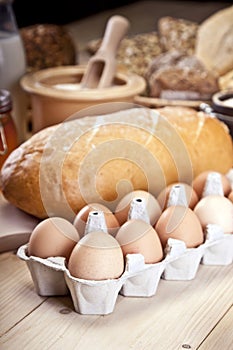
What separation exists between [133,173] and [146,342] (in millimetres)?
314

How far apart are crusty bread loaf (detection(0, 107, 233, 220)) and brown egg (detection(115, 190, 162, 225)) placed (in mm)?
59

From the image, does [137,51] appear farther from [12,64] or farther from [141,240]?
[141,240]

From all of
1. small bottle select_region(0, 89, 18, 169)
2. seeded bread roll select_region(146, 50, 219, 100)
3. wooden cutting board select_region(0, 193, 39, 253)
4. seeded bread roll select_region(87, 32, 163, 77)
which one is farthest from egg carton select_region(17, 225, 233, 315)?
seeded bread roll select_region(87, 32, 163, 77)

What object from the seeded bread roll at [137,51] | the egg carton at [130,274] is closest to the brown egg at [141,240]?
the egg carton at [130,274]

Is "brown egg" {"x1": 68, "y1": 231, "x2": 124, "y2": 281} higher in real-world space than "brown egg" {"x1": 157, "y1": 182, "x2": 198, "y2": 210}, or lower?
higher

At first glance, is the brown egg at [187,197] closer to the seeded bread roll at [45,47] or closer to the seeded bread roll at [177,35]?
the seeded bread roll at [45,47]

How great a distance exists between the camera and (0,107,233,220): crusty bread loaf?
0.92 meters

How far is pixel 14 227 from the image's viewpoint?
92 cm

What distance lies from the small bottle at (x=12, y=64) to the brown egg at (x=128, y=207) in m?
0.49

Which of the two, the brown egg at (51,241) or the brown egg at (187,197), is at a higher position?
the brown egg at (51,241)

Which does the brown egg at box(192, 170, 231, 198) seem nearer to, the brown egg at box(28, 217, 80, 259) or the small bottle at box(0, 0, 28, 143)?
the brown egg at box(28, 217, 80, 259)

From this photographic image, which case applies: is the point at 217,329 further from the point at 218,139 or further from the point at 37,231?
the point at 218,139

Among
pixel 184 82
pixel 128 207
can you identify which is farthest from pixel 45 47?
pixel 128 207

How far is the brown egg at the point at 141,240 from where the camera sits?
2.51 feet
